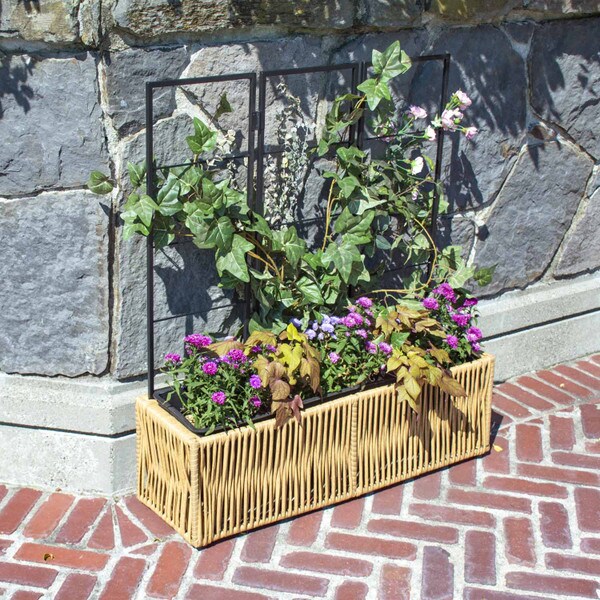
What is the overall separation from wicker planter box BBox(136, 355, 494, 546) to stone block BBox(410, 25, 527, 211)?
2.57 feet

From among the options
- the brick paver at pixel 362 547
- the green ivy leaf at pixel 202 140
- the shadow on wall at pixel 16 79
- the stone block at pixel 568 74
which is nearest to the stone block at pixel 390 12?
the stone block at pixel 568 74

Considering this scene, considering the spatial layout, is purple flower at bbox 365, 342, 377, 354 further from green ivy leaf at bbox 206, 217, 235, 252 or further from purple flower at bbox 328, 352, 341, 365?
green ivy leaf at bbox 206, 217, 235, 252

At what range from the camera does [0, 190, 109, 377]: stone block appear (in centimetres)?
362

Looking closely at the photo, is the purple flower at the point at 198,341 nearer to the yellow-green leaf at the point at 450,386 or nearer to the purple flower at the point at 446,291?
the yellow-green leaf at the point at 450,386

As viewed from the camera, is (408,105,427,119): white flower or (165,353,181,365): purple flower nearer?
(165,353,181,365): purple flower

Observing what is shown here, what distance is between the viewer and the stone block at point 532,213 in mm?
4637

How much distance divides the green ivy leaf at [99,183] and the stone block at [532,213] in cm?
174

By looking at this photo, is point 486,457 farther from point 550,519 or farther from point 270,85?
point 270,85

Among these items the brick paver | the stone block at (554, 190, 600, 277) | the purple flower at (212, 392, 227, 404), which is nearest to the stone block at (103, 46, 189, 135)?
the purple flower at (212, 392, 227, 404)

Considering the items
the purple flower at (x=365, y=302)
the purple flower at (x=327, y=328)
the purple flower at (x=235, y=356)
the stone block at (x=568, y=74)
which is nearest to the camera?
the purple flower at (x=235, y=356)

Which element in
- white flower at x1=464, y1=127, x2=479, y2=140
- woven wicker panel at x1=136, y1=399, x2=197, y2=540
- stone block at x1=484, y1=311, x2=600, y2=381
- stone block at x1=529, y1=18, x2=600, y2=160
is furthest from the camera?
stone block at x1=484, y1=311, x2=600, y2=381

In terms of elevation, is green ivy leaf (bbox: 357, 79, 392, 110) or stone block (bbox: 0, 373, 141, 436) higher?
green ivy leaf (bbox: 357, 79, 392, 110)

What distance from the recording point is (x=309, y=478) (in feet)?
12.5

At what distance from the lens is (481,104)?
439 cm
